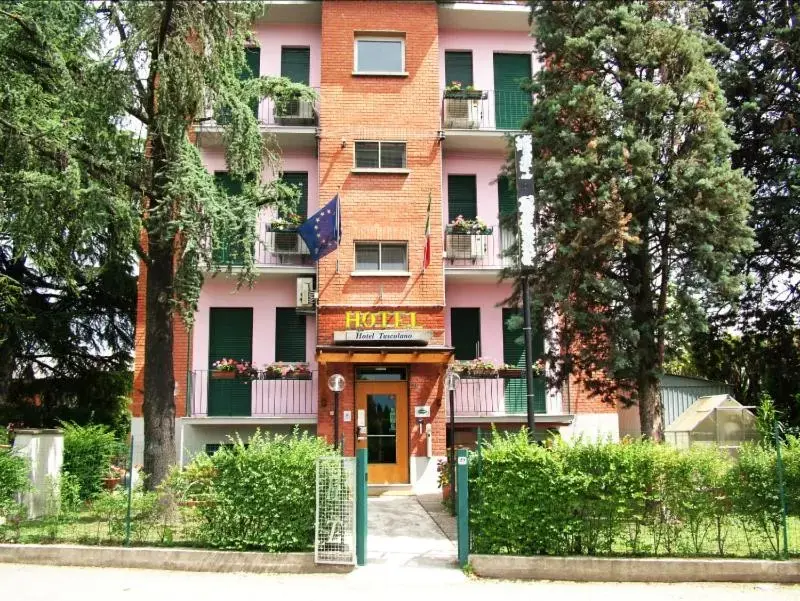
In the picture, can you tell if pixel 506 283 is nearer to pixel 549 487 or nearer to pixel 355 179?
pixel 355 179

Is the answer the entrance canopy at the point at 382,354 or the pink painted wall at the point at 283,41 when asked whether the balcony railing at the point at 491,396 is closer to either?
the entrance canopy at the point at 382,354

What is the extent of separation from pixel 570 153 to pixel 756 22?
8.28 metres

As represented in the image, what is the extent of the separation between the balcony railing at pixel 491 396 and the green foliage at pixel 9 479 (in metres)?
9.89

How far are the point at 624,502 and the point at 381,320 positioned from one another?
9.17 metres

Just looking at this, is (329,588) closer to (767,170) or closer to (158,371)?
(158,371)

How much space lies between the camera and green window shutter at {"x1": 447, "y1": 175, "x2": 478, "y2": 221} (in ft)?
64.5

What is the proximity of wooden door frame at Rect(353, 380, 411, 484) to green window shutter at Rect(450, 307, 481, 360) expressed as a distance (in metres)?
1.91

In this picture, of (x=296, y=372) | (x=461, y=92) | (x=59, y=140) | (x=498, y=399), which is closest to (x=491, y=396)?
(x=498, y=399)

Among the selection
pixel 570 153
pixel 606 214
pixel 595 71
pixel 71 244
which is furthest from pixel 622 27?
pixel 71 244

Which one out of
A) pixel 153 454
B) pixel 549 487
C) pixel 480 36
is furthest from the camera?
pixel 480 36

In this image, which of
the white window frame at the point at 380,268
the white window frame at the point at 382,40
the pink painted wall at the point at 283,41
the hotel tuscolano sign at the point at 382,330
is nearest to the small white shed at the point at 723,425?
the hotel tuscolano sign at the point at 382,330

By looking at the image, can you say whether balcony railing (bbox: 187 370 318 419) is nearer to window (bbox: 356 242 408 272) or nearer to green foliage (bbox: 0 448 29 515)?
window (bbox: 356 242 408 272)

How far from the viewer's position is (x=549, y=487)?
9.79 meters

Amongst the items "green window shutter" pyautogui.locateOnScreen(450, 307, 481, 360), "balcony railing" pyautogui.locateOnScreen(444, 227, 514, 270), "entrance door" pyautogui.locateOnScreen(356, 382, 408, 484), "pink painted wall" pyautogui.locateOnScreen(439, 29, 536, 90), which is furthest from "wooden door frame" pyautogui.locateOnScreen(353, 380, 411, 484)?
"pink painted wall" pyautogui.locateOnScreen(439, 29, 536, 90)
